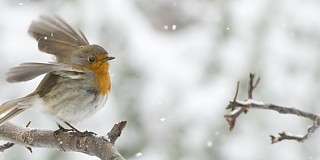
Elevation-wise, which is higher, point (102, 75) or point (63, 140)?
point (102, 75)

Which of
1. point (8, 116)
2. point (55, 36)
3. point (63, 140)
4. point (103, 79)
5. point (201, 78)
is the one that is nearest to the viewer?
point (63, 140)

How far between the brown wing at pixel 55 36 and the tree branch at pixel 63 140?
1.57 ft

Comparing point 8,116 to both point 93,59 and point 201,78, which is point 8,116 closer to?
point 93,59

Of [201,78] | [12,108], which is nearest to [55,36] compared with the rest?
[12,108]

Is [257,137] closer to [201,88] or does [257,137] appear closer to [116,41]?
[201,88]

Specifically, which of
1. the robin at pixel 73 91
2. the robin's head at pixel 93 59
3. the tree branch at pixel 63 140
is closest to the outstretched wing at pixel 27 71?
the robin at pixel 73 91

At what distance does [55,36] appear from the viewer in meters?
2.94

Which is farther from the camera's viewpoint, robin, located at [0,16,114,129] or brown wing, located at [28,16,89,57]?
brown wing, located at [28,16,89,57]

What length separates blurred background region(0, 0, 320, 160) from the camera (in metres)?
4.49

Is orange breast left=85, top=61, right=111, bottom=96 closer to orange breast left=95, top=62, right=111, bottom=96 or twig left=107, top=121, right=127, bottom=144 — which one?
orange breast left=95, top=62, right=111, bottom=96

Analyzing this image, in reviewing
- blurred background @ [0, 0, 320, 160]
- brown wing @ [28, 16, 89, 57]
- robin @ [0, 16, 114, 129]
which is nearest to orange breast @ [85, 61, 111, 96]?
robin @ [0, 16, 114, 129]

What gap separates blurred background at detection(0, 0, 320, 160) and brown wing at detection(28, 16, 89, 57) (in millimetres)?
1354

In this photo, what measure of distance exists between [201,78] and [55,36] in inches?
84.6

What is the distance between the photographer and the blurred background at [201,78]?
4.49 meters
